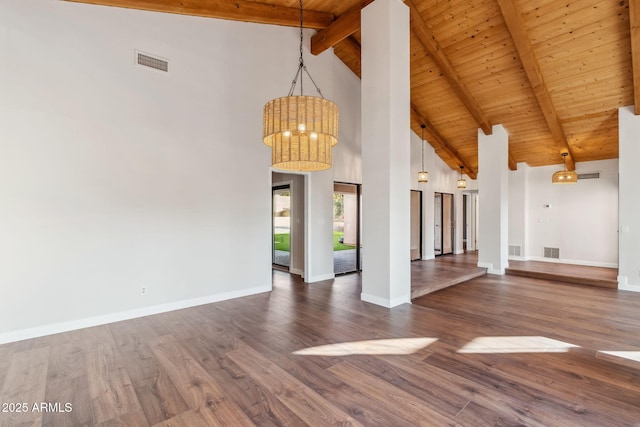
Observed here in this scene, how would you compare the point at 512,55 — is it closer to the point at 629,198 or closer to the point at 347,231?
the point at 629,198

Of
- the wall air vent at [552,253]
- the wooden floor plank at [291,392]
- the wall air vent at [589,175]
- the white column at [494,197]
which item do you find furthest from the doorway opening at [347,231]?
the wall air vent at [589,175]

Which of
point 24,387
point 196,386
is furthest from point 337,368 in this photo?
point 24,387

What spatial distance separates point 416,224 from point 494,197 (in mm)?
2335

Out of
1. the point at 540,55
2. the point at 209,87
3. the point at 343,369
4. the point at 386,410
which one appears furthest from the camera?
the point at 540,55

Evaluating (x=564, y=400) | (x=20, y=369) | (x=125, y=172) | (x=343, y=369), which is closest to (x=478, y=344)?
(x=564, y=400)

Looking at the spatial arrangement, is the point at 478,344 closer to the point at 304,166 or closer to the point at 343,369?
the point at 343,369

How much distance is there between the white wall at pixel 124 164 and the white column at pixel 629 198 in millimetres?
6484

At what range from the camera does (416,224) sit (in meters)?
8.94

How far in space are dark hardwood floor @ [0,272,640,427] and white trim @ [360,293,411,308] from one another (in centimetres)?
14

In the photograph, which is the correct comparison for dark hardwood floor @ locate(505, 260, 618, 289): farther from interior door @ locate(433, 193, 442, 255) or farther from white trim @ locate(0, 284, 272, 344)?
white trim @ locate(0, 284, 272, 344)

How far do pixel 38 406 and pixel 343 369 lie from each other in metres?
2.29

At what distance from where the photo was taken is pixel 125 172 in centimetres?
390

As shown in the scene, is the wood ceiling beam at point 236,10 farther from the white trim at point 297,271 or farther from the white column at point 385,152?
the white trim at point 297,271

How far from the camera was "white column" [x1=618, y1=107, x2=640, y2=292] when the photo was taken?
5441 mm
